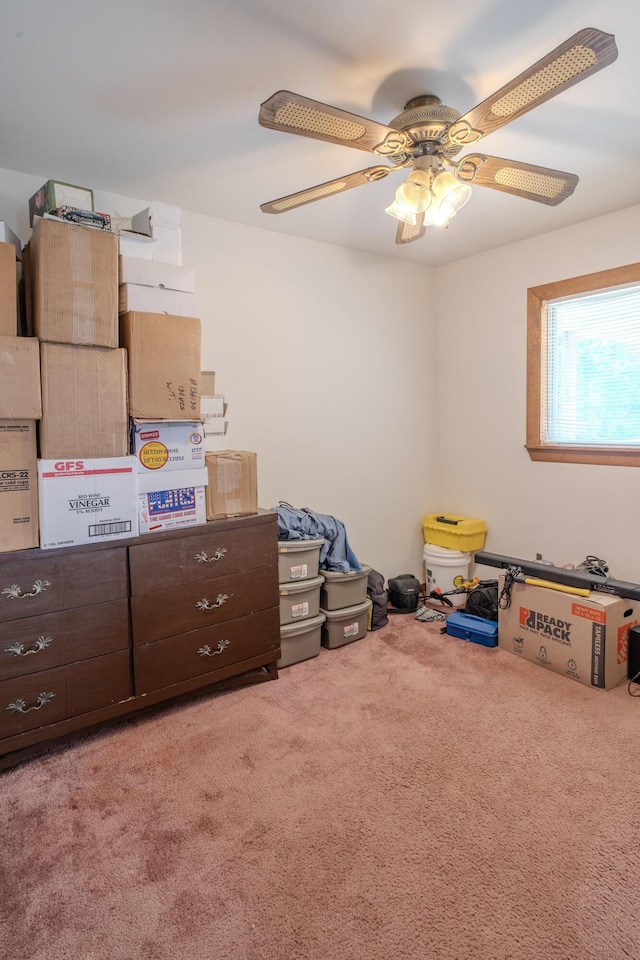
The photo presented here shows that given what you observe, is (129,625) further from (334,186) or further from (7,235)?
(334,186)

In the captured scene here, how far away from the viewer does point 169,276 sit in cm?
232

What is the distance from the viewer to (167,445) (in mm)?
2330

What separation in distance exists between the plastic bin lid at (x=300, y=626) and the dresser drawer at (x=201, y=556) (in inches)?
16.9

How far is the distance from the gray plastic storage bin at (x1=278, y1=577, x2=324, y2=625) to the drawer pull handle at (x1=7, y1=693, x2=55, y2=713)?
1.17 meters

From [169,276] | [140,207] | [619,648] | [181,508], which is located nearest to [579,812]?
[619,648]

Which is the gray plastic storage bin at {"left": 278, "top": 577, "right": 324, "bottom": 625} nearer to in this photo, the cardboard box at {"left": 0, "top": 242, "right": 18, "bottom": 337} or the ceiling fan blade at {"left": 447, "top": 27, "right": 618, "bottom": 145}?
the cardboard box at {"left": 0, "top": 242, "right": 18, "bottom": 337}

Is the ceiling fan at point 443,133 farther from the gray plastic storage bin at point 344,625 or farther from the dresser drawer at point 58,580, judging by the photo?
the gray plastic storage bin at point 344,625

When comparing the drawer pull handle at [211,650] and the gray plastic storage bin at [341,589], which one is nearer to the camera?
the drawer pull handle at [211,650]

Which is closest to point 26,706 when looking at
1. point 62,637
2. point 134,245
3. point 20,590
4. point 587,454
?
point 62,637

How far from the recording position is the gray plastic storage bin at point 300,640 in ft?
9.32

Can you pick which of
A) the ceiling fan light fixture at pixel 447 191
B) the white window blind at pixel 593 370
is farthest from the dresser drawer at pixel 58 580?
the white window blind at pixel 593 370

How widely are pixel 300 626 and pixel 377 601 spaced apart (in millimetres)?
721

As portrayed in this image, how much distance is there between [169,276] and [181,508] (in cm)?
105

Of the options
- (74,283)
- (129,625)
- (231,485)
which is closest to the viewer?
(74,283)
